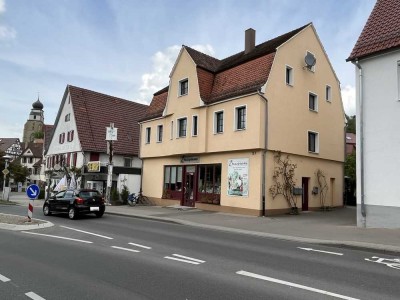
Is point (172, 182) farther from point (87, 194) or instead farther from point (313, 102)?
point (313, 102)

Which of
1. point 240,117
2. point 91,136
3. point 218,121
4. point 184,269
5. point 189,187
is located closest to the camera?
point 184,269

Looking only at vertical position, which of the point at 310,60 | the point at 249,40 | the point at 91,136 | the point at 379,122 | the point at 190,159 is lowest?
the point at 190,159

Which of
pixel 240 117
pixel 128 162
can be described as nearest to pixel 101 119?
pixel 128 162

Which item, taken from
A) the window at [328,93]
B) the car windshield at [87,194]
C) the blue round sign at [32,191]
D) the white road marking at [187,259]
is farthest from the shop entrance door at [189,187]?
the white road marking at [187,259]

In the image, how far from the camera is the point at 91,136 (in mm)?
39219

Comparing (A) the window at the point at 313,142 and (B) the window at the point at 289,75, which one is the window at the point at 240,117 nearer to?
(B) the window at the point at 289,75

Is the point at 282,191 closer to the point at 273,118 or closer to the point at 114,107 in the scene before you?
the point at 273,118

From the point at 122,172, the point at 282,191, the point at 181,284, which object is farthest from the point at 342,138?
the point at 181,284

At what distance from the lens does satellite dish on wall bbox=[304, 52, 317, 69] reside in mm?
24219

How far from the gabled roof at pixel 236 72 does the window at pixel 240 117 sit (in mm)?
879

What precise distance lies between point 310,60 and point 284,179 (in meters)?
8.02

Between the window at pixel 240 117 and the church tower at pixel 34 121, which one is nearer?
the window at pixel 240 117

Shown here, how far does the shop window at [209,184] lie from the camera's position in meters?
23.6

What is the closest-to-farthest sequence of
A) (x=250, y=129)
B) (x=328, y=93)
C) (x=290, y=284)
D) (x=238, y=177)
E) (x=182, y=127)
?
(x=290, y=284), (x=250, y=129), (x=238, y=177), (x=182, y=127), (x=328, y=93)
